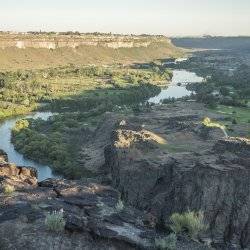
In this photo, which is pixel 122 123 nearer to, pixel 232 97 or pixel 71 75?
pixel 232 97

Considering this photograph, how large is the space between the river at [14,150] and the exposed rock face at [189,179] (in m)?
10.1

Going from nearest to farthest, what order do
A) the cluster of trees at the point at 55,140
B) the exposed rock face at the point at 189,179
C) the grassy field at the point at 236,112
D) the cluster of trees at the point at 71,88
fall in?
the exposed rock face at the point at 189,179 < the cluster of trees at the point at 55,140 < the grassy field at the point at 236,112 < the cluster of trees at the point at 71,88

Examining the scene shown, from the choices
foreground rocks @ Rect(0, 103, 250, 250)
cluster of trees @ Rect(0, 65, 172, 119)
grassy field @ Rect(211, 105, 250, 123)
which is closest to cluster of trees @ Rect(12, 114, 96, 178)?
foreground rocks @ Rect(0, 103, 250, 250)

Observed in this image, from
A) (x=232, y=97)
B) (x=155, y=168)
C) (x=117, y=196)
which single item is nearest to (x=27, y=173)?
(x=117, y=196)

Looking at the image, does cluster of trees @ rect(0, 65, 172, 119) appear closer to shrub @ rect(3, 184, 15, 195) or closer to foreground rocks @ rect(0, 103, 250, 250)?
foreground rocks @ rect(0, 103, 250, 250)

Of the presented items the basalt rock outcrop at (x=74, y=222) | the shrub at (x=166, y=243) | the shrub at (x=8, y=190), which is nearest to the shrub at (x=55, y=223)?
the basalt rock outcrop at (x=74, y=222)

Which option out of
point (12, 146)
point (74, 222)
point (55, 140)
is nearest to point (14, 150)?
point (12, 146)

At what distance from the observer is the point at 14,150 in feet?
284

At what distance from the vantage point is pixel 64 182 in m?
41.6

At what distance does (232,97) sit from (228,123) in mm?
32718

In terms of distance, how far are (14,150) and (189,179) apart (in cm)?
4118

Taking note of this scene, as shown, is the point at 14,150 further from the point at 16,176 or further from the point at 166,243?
the point at 166,243

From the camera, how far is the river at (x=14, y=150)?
74.7 meters

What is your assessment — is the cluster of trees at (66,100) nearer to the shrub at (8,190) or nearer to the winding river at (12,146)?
the winding river at (12,146)
